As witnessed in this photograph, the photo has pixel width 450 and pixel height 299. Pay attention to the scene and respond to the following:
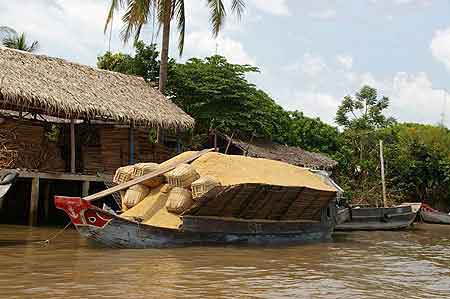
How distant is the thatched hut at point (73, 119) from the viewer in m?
14.2

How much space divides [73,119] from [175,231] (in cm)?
552

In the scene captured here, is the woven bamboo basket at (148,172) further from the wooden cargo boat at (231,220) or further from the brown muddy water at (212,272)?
the brown muddy water at (212,272)

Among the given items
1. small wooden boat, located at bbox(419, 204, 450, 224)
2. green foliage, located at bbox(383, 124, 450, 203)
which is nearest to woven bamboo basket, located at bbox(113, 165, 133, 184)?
small wooden boat, located at bbox(419, 204, 450, 224)

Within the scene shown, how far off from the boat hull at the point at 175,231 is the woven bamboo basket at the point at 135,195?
120 cm

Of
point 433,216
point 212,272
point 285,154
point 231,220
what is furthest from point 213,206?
point 433,216

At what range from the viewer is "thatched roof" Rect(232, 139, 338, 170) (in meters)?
22.1

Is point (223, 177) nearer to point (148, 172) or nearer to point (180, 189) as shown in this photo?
point (180, 189)

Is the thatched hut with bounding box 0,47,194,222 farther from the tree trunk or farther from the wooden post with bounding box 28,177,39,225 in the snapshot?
the tree trunk

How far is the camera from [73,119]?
1510 cm

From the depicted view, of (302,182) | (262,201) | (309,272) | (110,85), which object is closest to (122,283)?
(309,272)

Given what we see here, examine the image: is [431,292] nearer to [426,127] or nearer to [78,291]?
[78,291]

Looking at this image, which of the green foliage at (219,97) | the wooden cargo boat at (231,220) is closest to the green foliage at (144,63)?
the green foliage at (219,97)

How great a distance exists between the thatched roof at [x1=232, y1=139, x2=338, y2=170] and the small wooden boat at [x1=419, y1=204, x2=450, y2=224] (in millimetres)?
3893

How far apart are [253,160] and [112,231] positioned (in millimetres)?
3615
